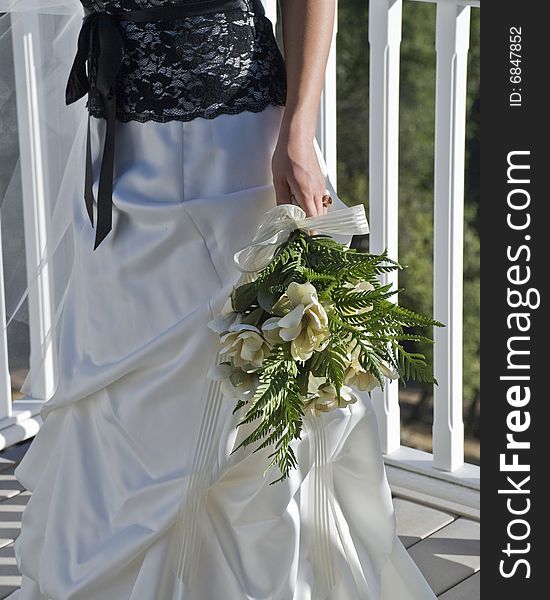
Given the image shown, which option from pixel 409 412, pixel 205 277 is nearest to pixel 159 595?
pixel 205 277

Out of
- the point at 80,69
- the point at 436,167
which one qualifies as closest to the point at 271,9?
the point at 436,167

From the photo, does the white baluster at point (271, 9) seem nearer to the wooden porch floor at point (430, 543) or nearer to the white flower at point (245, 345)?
the wooden porch floor at point (430, 543)

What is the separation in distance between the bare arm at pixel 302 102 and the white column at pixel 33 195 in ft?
3.74

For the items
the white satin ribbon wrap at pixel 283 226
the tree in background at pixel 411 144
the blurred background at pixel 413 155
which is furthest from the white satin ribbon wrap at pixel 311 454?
the tree in background at pixel 411 144

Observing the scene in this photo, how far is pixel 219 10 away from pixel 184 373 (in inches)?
24.1

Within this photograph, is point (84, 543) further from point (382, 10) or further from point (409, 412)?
point (409, 412)

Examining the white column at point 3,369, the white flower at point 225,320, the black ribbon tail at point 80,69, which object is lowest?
the white column at point 3,369

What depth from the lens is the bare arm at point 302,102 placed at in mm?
1788

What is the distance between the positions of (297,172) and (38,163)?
1.40 meters

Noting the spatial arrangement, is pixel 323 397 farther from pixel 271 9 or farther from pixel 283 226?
pixel 271 9

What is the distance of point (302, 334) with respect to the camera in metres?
1.67

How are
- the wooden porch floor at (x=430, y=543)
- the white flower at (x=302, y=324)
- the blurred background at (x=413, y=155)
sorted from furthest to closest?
the blurred background at (x=413, y=155)
the wooden porch floor at (x=430, y=543)
the white flower at (x=302, y=324)

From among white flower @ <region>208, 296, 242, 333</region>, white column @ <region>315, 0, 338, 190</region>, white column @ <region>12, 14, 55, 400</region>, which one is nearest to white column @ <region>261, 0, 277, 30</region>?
white column @ <region>315, 0, 338, 190</region>

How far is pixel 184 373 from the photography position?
73.2 inches
